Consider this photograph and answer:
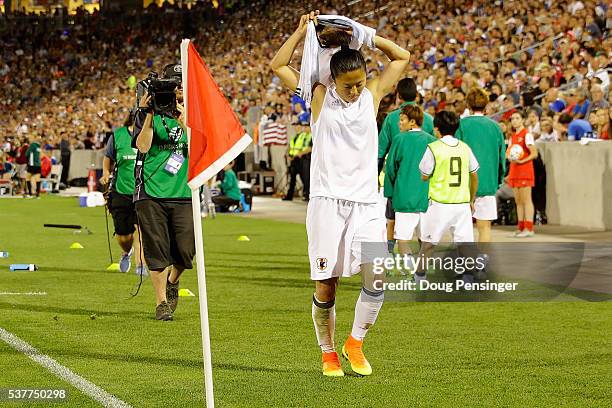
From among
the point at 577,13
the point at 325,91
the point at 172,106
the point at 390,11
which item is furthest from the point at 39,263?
the point at 390,11

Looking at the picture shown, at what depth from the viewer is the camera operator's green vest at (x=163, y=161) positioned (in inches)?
447

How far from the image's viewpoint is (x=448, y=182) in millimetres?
12633

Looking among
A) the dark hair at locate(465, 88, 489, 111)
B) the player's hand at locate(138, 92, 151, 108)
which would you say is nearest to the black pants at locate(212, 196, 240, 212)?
the dark hair at locate(465, 88, 489, 111)

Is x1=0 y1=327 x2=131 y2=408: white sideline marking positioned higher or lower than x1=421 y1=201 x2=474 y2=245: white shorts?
lower

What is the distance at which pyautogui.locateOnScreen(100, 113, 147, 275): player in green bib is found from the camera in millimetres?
14445

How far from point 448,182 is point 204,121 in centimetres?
585

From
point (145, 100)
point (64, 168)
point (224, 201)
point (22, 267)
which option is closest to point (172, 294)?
point (145, 100)

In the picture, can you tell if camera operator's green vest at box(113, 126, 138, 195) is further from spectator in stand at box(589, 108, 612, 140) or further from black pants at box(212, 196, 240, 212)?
black pants at box(212, 196, 240, 212)

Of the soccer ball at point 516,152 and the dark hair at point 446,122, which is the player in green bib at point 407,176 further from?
the soccer ball at point 516,152

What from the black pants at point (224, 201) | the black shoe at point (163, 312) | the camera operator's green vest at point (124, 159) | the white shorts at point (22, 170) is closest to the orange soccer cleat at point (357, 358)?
the black shoe at point (163, 312)

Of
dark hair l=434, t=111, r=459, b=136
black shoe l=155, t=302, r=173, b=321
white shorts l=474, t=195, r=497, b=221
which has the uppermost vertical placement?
dark hair l=434, t=111, r=459, b=136

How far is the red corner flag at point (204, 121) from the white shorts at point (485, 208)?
7.50 m

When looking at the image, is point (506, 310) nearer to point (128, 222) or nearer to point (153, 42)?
point (128, 222)

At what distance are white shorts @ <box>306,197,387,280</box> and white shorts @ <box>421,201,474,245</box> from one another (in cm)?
441
